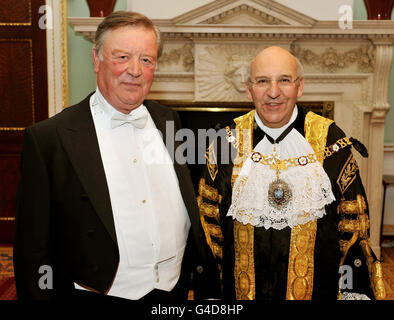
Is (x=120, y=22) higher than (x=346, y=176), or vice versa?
(x=120, y=22)

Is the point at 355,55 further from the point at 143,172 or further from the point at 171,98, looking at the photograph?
the point at 143,172

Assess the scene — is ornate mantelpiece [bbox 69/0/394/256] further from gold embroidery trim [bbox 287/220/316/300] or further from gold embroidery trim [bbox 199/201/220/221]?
gold embroidery trim [bbox 287/220/316/300]

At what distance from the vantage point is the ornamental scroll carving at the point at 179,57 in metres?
4.43

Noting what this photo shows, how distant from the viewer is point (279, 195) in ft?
6.26

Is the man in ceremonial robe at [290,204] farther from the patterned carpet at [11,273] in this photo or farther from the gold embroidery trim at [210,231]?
the patterned carpet at [11,273]

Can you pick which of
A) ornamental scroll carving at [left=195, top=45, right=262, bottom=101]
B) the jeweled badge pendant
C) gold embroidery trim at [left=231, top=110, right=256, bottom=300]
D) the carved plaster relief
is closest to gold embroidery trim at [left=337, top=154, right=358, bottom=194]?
the jeweled badge pendant

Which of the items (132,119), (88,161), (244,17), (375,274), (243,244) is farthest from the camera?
(244,17)

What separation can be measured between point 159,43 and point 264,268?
3.82ft

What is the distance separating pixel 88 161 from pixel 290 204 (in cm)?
96

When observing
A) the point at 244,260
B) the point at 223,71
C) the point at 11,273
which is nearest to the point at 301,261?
the point at 244,260

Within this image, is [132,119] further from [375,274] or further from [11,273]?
[11,273]

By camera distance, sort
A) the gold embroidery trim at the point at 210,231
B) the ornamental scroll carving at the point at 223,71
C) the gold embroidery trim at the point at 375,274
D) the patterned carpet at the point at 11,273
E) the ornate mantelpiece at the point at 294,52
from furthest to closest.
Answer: the ornamental scroll carving at the point at 223,71 < the ornate mantelpiece at the point at 294,52 < the patterned carpet at the point at 11,273 < the gold embroidery trim at the point at 210,231 < the gold embroidery trim at the point at 375,274

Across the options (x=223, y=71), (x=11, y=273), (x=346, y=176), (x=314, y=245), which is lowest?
(x=11, y=273)

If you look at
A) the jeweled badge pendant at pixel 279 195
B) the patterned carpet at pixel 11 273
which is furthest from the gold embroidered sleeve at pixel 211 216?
the patterned carpet at pixel 11 273
